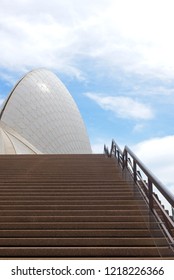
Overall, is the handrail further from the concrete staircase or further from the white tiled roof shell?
the white tiled roof shell

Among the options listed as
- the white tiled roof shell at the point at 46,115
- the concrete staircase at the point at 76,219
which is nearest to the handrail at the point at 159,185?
the concrete staircase at the point at 76,219

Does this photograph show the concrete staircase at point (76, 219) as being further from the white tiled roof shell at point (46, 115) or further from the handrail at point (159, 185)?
the white tiled roof shell at point (46, 115)

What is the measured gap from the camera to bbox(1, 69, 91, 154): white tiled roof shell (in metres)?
19.5

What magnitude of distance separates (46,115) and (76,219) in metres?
16.9

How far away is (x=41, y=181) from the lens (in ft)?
20.6

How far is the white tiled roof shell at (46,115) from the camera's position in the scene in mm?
19500

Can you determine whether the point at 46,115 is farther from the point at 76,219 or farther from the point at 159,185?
the point at 159,185

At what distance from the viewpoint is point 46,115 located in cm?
2092

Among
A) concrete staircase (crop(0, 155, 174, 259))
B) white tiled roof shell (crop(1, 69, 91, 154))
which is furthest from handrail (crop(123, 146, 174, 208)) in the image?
white tiled roof shell (crop(1, 69, 91, 154))

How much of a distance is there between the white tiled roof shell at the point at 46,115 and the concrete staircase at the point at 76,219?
12736mm

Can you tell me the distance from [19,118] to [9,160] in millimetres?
11081

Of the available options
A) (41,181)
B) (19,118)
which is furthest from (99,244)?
(19,118)

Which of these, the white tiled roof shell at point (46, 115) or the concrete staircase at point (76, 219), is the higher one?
the white tiled roof shell at point (46, 115)
